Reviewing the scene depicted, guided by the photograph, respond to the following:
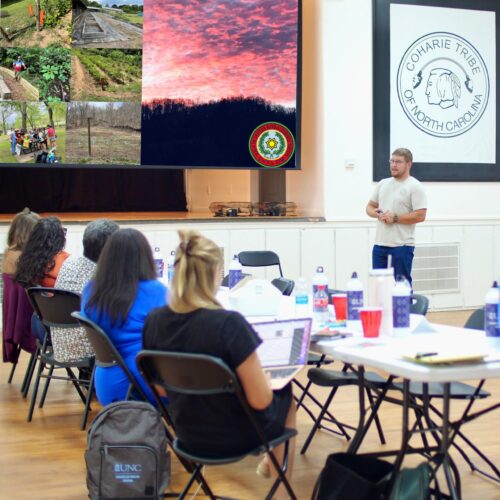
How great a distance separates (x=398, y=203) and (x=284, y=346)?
13.3 feet

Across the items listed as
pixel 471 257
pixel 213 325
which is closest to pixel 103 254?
pixel 213 325

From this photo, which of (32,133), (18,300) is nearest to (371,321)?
(18,300)

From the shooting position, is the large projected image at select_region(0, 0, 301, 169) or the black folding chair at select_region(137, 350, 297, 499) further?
the large projected image at select_region(0, 0, 301, 169)

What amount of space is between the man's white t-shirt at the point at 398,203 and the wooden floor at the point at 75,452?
1646 mm

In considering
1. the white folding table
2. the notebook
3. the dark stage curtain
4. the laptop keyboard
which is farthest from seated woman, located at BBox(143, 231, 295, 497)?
the dark stage curtain

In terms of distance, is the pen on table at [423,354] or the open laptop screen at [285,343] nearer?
the pen on table at [423,354]

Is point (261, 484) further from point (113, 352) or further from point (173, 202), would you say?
point (173, 202)

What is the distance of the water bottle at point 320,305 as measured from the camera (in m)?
4.04

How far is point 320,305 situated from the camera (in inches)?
161

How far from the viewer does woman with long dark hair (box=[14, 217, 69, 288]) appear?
5.40m

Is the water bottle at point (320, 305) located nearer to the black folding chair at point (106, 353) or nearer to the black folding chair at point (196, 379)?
the black folding chair at point (106, 353)

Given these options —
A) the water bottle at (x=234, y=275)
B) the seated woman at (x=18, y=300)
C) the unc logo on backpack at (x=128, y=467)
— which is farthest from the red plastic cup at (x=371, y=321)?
the seated woman at (x=18, y=300)

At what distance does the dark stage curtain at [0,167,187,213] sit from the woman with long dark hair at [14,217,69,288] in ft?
27.0

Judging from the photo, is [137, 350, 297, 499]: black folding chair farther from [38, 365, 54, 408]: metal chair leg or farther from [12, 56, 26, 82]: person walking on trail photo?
[12, 56, 26, 82]: person walking on trail photo
